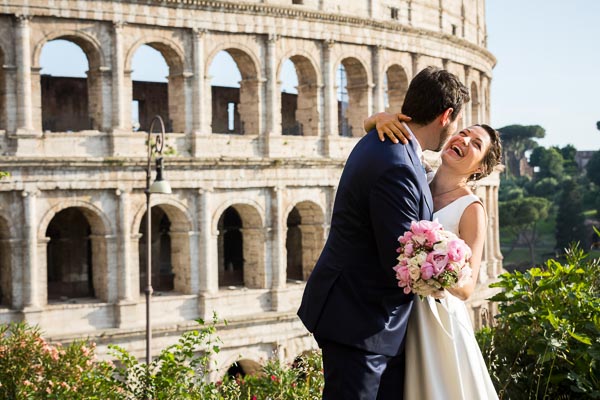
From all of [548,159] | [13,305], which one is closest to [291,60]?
[13,305]

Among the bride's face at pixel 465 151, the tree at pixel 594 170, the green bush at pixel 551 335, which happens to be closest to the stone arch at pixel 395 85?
the green bush at pixel 551 335

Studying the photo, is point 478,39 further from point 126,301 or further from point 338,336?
point 338,336

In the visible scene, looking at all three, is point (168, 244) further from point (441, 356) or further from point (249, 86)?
point (441, 356)

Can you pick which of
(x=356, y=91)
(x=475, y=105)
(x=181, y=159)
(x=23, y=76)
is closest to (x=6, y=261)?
(x=23, y=76)

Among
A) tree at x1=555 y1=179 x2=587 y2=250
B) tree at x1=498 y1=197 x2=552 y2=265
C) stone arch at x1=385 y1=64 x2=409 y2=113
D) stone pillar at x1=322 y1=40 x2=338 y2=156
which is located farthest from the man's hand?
tree at x1=498 y1=197 x2=552 y2=265

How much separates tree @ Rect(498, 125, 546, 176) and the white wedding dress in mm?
92058

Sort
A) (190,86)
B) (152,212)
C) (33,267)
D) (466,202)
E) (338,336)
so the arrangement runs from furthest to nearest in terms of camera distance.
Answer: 1. (152,212)
2. (190,86)
3. (33,267)
4. (466,202)
5. (338,336)

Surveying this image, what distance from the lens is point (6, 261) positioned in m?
20.7

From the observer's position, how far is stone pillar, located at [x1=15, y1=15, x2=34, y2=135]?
20.3m

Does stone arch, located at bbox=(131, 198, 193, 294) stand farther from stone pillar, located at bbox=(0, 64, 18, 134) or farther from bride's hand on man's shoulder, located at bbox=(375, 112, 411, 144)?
bride's hand on man's shoulder, located at bbox=(375, 112, 411, 144)

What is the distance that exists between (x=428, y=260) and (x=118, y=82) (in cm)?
1823

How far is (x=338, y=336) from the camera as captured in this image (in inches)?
174

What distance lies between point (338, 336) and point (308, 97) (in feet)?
68.0

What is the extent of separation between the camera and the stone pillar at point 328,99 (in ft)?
80.4
